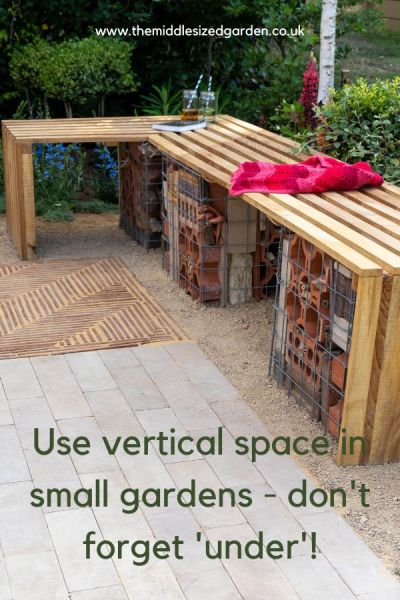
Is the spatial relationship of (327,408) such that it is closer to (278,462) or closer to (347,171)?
(278,462)

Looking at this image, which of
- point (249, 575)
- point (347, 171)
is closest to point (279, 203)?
point (347, 171)

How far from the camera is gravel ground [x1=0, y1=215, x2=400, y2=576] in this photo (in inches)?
132

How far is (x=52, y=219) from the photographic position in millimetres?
7473

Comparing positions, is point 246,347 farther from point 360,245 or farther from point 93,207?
point 93,207

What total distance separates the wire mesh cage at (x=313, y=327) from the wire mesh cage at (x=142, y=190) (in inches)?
88.7

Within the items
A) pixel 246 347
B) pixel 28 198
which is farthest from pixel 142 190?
pixel 246 347

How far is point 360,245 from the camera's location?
3.64m

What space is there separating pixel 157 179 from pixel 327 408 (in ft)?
9.95

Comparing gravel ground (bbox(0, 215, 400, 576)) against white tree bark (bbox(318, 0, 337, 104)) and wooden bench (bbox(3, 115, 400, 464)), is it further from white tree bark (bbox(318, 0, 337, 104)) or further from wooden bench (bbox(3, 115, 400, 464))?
white tree bark (bbox(318, 0, 337, 104))

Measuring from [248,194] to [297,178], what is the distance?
0.32 metres

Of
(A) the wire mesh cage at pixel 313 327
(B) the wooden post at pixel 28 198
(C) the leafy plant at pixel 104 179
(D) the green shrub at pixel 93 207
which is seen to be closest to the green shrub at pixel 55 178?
(D) the green shrub at pixel 93 207

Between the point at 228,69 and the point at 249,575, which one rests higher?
the point at 228,69

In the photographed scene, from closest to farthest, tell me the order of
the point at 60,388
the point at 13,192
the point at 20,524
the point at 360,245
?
the point at 20,524
the point at 360,245
the point at 60,388
the point at 13,192

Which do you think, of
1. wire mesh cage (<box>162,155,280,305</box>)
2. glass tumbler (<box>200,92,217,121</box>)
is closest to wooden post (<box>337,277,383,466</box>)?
wire mesh cage (<box>162,155,280,305</box>)
